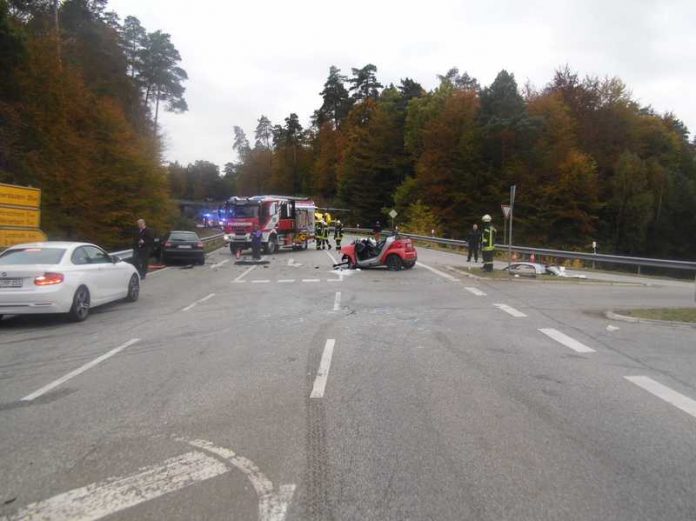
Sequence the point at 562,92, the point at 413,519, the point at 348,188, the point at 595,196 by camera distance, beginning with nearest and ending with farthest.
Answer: the point at 413,519
the point at 595,196
the point at 562,92
the point at 348,188

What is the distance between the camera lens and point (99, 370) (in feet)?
24.5

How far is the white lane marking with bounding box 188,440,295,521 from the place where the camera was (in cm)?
367

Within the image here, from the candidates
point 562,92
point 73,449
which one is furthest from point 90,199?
point 562,92

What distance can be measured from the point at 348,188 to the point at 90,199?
165ft

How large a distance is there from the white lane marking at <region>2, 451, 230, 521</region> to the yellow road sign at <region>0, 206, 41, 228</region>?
657 inches

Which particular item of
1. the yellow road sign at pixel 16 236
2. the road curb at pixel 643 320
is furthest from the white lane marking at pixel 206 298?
the road curb at pixel 643 320

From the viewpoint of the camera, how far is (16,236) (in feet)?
62.2

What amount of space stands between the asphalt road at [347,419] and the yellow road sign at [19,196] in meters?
8.69

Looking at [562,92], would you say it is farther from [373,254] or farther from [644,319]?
[644,319]

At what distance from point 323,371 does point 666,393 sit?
3740 millimetres

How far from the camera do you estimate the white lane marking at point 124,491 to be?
369cm

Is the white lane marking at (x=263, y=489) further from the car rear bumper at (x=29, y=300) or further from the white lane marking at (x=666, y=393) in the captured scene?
the car rear bumper at (x=29, y=300)

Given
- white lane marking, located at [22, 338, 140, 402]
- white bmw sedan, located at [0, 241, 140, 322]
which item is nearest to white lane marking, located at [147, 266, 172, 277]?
white bmw sedan, located at [0, 241, 140, 322]

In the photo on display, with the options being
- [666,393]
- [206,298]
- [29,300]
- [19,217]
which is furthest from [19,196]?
[666,393]
